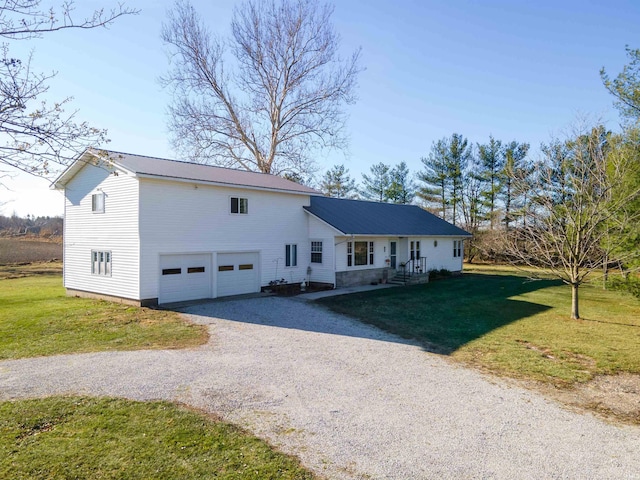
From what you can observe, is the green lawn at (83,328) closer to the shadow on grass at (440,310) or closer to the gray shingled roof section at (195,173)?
the gray shingled roof section at (195,173)

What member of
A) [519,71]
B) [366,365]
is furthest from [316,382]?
[519,71]

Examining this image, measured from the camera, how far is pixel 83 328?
11.5m

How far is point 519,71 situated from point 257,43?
17552 millimetres

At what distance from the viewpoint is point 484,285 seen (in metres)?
22.7

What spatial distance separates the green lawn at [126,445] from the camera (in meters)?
4.36

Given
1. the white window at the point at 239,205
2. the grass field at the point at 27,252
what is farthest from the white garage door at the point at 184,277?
the grass field at the point at 27,252

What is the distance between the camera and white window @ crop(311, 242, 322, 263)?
1988cm

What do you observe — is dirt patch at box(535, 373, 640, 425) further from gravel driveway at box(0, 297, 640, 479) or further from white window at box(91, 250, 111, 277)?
white window at box(91, 250, 111, 277)

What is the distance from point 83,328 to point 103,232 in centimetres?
551

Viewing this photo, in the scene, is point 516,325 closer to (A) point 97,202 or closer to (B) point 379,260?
(B) point 379,260

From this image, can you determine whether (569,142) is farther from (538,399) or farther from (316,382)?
(316,382)

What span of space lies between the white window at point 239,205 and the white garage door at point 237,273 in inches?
71.9

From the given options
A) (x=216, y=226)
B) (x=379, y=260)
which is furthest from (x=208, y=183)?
(x=379, y=260)

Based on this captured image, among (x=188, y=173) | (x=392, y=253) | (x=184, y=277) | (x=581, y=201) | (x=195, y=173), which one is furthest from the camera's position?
Result: (x=392, y=253)
